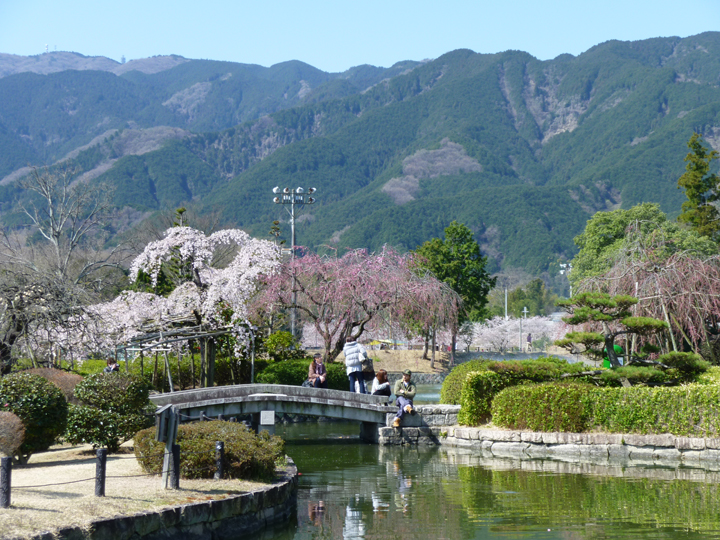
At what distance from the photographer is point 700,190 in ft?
155

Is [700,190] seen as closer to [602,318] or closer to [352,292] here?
[352,292]

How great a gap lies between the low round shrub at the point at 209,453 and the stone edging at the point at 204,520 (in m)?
0.50

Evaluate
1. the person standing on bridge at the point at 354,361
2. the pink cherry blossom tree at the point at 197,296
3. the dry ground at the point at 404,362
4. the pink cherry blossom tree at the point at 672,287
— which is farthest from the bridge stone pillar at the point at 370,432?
the dry ground at the point at 404,362

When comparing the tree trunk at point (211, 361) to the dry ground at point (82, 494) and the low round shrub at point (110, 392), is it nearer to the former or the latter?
the low round shrub at point (110, 392)

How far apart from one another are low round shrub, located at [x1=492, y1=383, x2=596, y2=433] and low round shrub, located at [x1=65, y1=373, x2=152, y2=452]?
9499 millimetres


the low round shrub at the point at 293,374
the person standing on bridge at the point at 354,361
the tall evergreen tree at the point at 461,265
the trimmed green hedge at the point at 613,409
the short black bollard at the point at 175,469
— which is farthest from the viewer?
the tall evergreen tree at the point at 461,265

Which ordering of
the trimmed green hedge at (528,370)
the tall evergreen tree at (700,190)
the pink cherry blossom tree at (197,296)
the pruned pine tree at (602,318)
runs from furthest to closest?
1. the tall evergreen tree at (700,190)
2. the pink cherry blossom tree at (197,296)
3. the trimmed green hedge at (528,370)
4. the pruned pine tree at (602,318)

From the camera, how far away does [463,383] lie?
21578 millimetres

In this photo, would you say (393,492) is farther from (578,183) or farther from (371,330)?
(578,183)

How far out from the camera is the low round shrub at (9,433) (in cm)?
1166

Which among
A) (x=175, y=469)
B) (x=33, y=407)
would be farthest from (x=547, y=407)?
(x=33, y=407)

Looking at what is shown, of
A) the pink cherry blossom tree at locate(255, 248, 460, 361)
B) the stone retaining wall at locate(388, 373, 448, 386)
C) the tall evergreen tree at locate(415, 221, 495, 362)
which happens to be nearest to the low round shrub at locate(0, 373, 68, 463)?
the pink cherry blossom tree at locate(255, 248, 460, 361)

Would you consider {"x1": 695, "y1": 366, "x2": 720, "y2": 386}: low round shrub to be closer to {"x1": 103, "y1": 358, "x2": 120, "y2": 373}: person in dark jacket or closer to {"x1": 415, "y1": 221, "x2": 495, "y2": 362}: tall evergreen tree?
{"x1": 103, "y1": 358, "x2": 120, "y2": 373}: person in dark jacket

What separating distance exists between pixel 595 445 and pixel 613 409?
956mm
